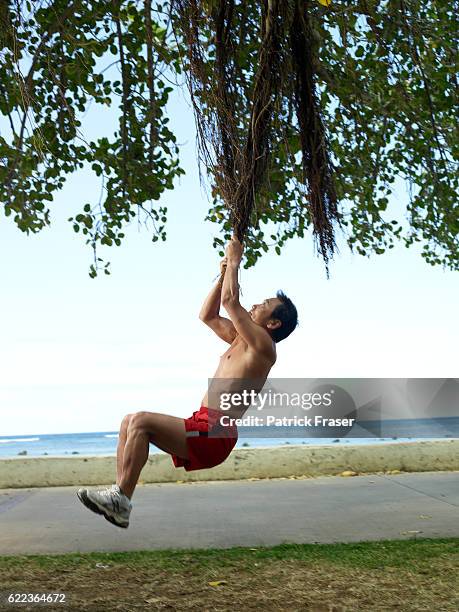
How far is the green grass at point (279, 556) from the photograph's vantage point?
19.3 feet

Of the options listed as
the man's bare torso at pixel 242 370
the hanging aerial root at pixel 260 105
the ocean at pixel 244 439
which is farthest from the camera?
the ocean at pixel 244 439

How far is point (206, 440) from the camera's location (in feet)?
13.8

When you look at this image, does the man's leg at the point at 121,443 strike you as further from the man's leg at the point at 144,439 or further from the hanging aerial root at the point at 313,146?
the hanging aerial root at the point at 313,146

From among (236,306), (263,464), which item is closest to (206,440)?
(236,306)

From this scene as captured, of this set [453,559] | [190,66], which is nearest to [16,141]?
[190,66]

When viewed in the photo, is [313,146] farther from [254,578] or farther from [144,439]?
[254,578]

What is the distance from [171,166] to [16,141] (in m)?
1.44

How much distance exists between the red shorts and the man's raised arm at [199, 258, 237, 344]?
0.46 metres

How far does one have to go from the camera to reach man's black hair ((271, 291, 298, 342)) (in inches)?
176

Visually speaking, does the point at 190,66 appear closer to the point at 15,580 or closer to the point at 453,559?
the point at 15,580

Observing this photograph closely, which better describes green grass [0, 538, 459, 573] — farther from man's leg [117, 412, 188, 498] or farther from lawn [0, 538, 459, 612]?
man's leg [117, 412, 188, 498]

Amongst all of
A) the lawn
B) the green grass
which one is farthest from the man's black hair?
the green grass

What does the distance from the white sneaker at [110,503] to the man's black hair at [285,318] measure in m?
1.15

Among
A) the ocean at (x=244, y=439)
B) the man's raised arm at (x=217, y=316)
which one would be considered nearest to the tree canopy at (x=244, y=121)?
the man's raised arm at (x=217, y=316)
